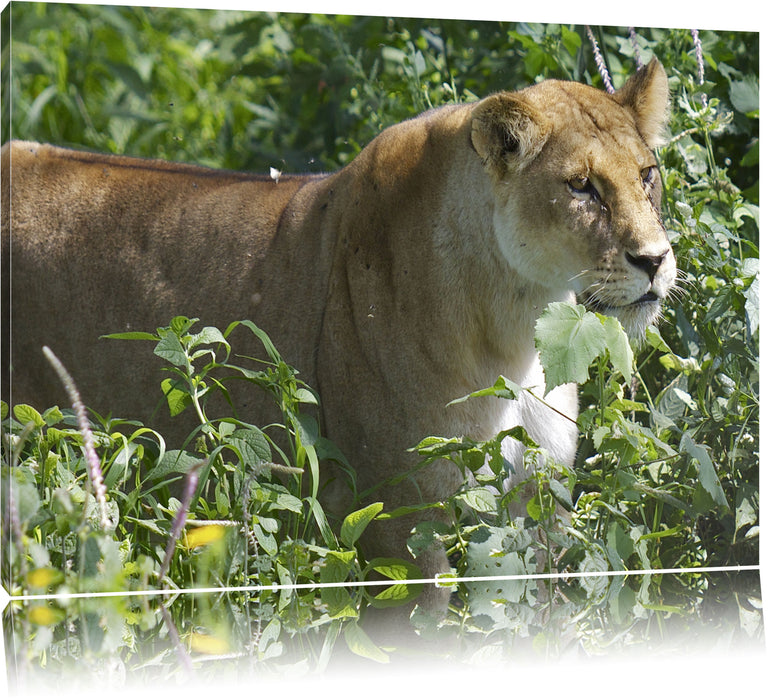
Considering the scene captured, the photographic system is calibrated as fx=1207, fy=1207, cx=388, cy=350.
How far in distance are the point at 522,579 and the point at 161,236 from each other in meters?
1.56

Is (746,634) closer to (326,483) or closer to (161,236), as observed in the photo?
(326,483)

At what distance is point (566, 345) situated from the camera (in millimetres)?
2941

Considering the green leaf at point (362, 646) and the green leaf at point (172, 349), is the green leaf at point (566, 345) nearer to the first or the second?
the green leaf at point (362, 646)

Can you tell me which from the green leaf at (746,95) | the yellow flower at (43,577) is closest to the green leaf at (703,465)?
the green leaf at (746,95)

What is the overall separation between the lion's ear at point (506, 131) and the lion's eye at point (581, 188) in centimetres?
13

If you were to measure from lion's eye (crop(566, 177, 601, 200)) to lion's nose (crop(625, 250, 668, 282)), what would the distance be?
0.63 ft

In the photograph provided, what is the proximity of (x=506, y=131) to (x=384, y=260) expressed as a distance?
1.69ft

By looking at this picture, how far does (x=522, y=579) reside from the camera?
121 inches

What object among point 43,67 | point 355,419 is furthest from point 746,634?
point 43,67

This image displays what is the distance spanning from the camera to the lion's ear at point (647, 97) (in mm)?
3492

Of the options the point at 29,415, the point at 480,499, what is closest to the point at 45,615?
the point at 29,415

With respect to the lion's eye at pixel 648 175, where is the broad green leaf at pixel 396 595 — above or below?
below

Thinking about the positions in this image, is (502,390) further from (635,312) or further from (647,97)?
(647,97)

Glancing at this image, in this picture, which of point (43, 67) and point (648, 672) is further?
point (43, 67)
